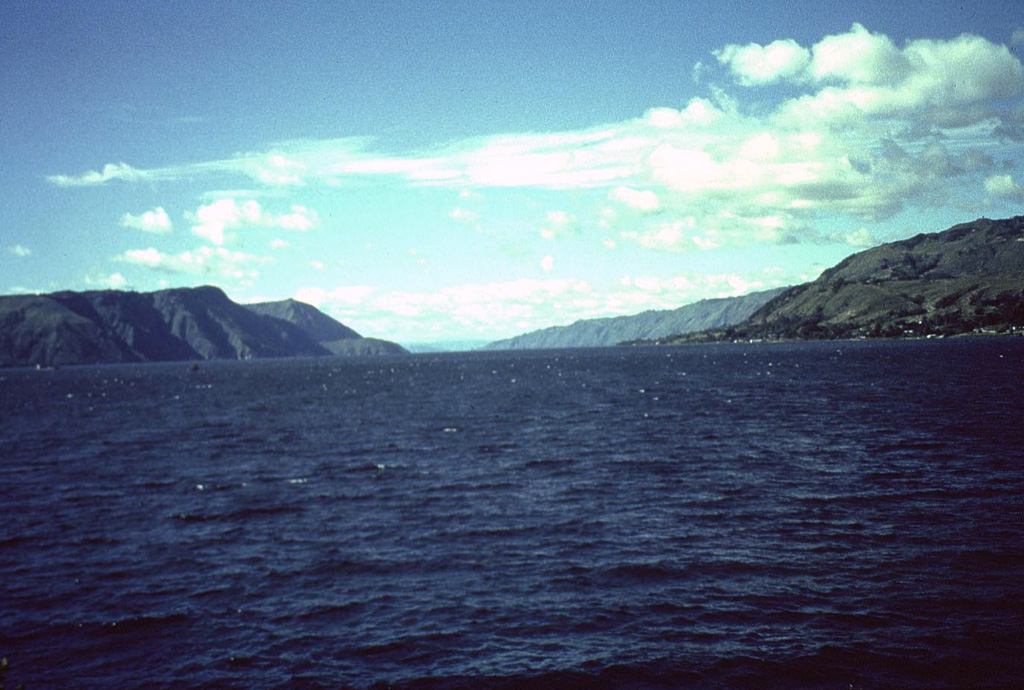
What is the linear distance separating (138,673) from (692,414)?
76.4m

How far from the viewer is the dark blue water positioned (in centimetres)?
2372

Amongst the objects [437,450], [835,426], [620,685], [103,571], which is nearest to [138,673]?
[103,571]

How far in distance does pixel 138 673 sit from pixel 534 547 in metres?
18.8

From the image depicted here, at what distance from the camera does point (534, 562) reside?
33.2 meters

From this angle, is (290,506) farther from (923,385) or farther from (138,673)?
(923,385)

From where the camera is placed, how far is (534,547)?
35.5 metres

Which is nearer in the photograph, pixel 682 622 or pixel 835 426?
pixel 682 622

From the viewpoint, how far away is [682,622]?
85.9ft

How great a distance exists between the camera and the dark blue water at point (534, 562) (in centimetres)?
2372

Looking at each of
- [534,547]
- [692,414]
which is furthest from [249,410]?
[534,547]

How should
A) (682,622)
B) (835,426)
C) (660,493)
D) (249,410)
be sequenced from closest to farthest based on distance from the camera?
1. (682,622)
2. (660,493)
3. (835,426)
4. (249,410)

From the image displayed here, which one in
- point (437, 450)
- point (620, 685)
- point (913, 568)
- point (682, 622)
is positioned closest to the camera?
point (620, 685)

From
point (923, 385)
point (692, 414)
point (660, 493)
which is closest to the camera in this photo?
point (660, 493)

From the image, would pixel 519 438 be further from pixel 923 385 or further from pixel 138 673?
pixel 923 385
